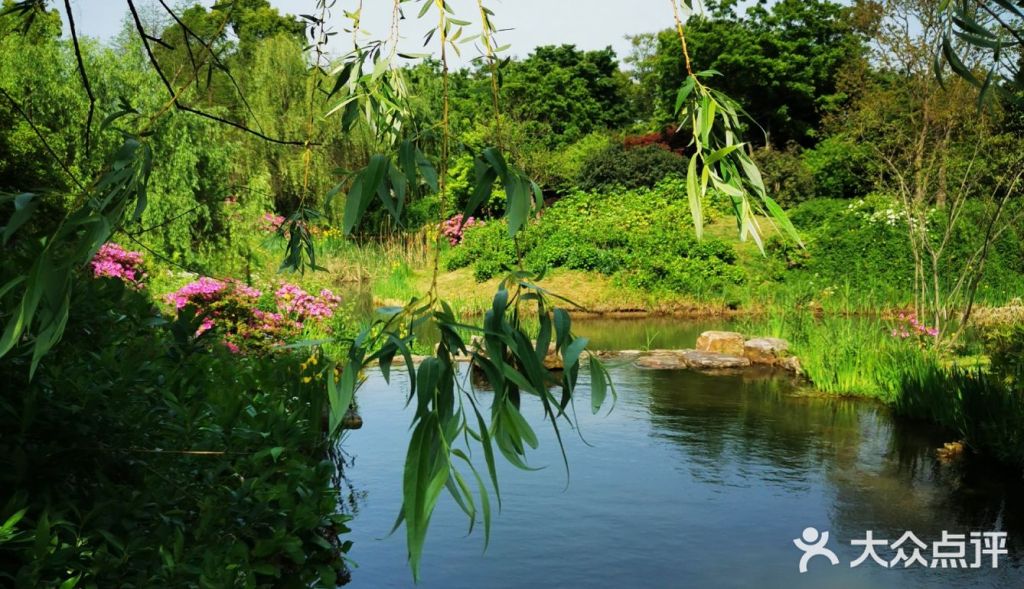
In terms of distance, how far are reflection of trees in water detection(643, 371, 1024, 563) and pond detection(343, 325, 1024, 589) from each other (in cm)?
1

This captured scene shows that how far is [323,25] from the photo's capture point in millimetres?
2172

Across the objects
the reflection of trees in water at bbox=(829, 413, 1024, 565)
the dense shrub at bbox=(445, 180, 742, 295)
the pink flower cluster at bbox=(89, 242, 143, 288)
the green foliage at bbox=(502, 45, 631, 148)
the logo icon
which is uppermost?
the green foliage at bbox=(502, 45, 631, 148)

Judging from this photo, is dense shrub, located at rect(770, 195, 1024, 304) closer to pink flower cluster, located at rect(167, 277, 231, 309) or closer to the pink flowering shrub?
the pink flowering shrub

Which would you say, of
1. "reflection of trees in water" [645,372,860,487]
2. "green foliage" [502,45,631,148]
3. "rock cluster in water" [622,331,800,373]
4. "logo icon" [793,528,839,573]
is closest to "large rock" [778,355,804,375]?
"rock cluster in water" [622,331,800,373]

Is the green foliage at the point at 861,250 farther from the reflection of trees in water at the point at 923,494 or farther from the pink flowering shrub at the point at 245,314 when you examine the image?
the pink flowering shrub at the point at 245,314

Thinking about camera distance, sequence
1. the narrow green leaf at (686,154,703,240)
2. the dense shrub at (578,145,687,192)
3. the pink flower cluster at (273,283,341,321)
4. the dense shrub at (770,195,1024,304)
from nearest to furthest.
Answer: the narrow green leaf at (686,154,703,240) < the pink flower cluster at (273,283,341,321) < the dense shrub at (770,195,1024,304) < the dense shrub at (578,145,687,192)

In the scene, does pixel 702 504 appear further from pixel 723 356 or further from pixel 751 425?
pixel 723 356

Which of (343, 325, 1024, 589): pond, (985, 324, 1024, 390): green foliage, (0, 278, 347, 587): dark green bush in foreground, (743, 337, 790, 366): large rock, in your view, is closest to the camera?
(0, 278, 347, 587): dark green bush in foreground

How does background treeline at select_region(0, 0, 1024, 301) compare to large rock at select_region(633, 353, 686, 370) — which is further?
large rock at select_region(633, 353, 686, 370)

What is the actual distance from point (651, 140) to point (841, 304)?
10587 millimetres

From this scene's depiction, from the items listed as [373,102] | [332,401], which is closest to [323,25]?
[373,102]

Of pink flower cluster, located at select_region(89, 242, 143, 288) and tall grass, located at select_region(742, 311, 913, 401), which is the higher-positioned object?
pink flower cluster, located at select_region(89, 242, 143, 288)

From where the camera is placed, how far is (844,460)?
5.84m

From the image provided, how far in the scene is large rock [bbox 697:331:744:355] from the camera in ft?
31.1
